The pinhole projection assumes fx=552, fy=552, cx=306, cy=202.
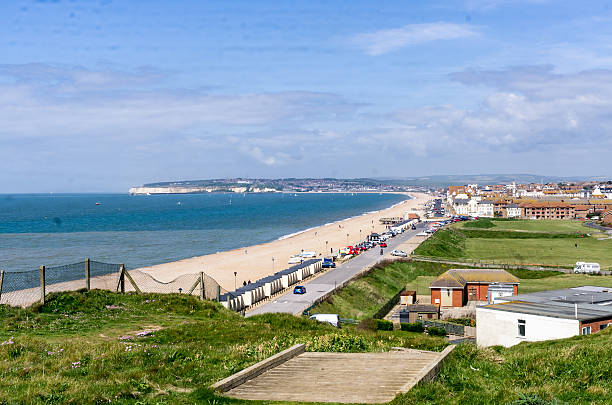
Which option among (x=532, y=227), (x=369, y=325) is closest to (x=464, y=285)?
(x=369, y=325)

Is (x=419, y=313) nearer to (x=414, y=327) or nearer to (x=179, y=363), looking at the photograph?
(x=414, y=327)

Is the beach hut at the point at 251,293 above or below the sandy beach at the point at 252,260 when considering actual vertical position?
above

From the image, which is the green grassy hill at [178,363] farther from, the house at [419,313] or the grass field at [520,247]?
the grass field at [520,247]

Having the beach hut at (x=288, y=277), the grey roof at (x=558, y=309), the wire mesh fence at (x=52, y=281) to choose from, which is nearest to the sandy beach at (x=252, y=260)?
the beach hut at (x=288, y=277)

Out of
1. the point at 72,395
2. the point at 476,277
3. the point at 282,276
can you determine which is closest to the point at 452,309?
the point at 476,277

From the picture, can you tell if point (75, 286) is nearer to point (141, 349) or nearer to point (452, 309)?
point (141, 349)
